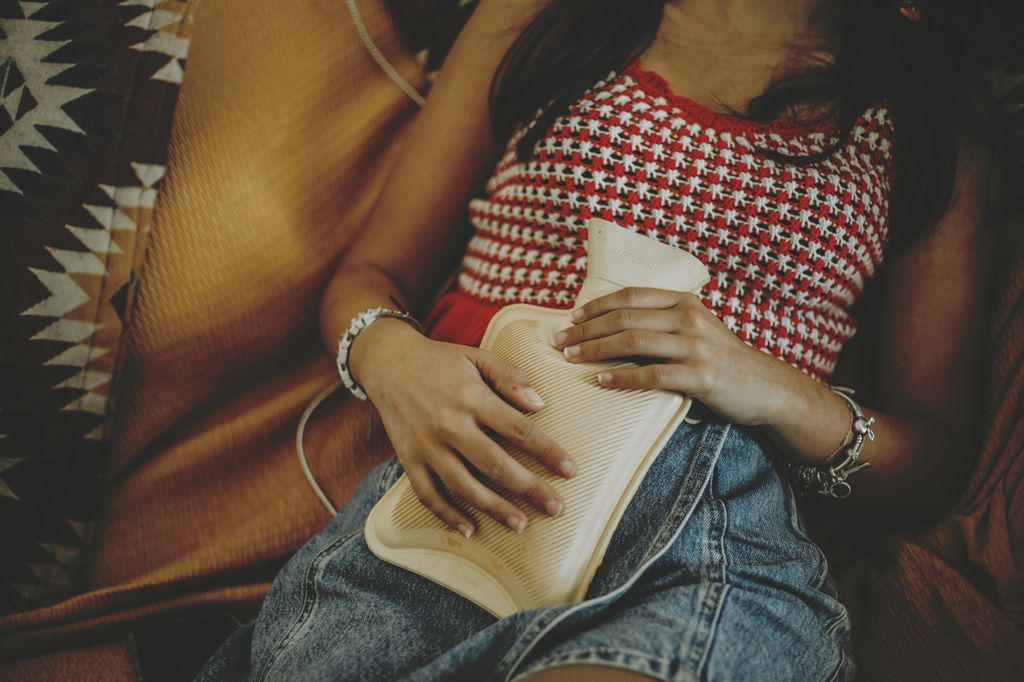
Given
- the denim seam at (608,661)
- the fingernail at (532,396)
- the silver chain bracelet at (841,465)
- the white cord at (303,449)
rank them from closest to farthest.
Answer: the denim seam at (608,661) < the fingernail at (532,396) < the silver chain bracelet at (841,465) < the white cord at (303,449)

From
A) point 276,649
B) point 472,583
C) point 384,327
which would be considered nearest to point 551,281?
point 384,327

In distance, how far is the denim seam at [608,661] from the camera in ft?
1.28

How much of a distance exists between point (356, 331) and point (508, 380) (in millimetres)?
208

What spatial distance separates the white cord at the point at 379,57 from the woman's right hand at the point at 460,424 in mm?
377

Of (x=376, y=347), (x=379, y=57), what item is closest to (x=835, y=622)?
(x=376, y=347)

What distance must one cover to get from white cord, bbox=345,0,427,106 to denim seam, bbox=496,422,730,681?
1.72 ft

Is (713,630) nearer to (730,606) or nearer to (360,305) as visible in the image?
(730,606)

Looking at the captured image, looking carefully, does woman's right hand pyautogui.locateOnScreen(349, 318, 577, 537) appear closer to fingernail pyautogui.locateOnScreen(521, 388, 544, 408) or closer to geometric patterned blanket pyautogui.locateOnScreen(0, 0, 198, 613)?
fingernail pyautogui.locateOnScreen(521, 388, 544, 408)

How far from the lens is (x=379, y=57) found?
2.58 ft

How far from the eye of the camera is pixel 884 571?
655mm

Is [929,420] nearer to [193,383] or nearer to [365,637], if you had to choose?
[365,637]

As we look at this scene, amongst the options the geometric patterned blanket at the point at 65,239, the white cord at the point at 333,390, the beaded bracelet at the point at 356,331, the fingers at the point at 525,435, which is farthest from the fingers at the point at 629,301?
the geometric patterned blanket at the point at 65,239

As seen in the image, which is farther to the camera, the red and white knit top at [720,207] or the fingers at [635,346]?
the red and white knit top at [720,207]

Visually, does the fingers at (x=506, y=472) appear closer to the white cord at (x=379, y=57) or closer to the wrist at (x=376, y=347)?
the wrist at (x=376, y=347)
